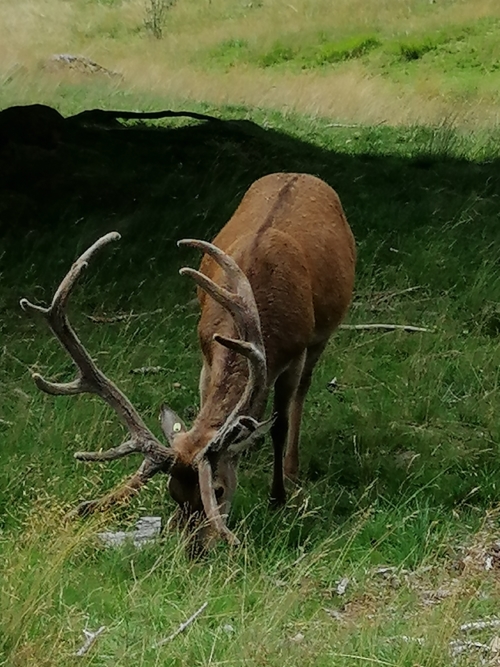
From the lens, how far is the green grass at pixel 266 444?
4031 mm

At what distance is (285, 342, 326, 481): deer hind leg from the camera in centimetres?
645

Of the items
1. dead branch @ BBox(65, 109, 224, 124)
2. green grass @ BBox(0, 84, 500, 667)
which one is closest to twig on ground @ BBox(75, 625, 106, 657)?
green grass @ BBox(0, 84, 500, 667)

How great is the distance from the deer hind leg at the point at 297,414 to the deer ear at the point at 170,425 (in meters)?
1.28

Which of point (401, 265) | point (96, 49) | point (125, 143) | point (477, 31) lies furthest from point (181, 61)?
point (401, 265)

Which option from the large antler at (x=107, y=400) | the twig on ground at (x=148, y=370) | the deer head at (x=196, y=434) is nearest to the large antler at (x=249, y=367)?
the deer head at (x=196, y=434)

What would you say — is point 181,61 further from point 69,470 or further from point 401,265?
point 69,470

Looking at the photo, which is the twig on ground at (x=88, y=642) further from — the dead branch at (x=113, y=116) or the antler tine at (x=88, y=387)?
the dead branch at (x=113, y=116)

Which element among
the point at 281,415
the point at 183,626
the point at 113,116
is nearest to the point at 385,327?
the point at 281,415

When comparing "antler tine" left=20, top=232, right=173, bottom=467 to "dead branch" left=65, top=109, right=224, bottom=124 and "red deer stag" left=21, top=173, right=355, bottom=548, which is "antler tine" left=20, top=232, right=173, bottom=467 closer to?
"red deer stag" left=21, top=173, right=355, bottom=548

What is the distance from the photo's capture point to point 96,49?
27.0 meters

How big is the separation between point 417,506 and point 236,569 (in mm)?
1376

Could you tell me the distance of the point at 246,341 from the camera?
5.17 meters

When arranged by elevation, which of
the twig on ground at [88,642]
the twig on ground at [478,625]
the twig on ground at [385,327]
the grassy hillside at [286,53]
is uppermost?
the twig on ground at [88,642]

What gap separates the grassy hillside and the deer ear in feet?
36.4
